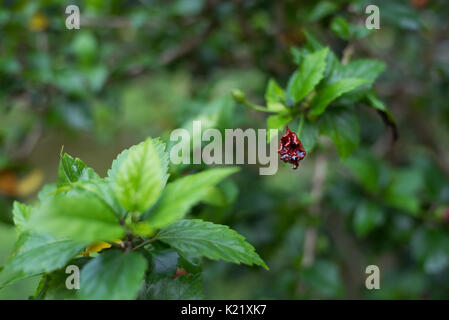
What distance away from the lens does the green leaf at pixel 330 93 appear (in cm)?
65

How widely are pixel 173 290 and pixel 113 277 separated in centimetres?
13

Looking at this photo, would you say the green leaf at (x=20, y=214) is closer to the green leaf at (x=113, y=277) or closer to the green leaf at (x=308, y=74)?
the green leaf at (x=113, y=277)

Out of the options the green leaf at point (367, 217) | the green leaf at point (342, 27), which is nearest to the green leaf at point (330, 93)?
the green leaf at point (342, 27)

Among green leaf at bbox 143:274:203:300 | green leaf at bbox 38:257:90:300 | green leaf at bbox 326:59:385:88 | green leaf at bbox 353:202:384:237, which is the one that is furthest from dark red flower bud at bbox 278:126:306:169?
green leaf at bbox 353:202:384:237

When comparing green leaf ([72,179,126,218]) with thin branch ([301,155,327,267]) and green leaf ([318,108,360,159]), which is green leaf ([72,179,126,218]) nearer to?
green leaf ([318,108,360,159])

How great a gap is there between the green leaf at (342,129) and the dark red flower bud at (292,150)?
0.28 feet

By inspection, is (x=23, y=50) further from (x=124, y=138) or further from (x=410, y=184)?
(x=124, y=138)

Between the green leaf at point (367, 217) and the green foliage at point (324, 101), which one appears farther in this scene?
the green leaf at point (367, 217)

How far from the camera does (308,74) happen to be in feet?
2.31

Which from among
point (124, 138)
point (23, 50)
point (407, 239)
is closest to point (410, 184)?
point (407, 239)

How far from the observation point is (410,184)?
1313mm

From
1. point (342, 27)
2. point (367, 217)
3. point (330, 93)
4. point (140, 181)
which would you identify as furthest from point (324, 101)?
point (367, 217)

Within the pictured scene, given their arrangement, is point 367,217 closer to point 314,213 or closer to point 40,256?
point 314,213

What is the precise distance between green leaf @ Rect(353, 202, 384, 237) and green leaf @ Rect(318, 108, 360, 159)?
60 centimetres
